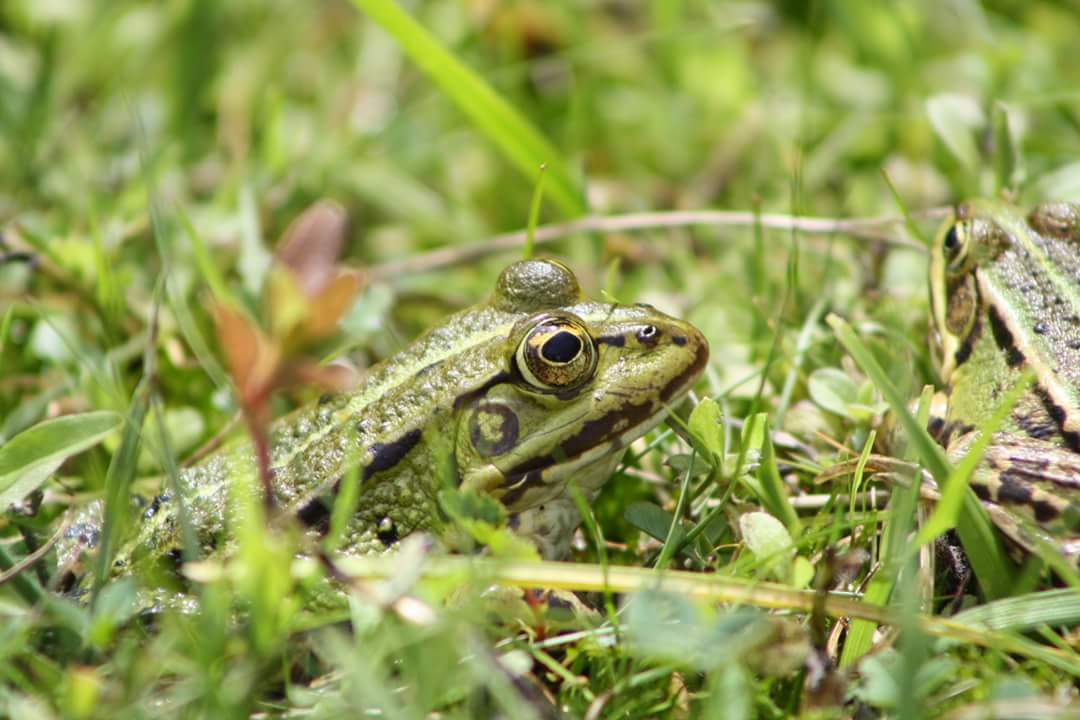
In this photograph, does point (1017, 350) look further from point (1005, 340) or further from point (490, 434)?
point (490, 434)

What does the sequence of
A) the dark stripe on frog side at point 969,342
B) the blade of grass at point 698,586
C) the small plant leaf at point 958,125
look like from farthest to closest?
1. the small plant leaf at point 958,125
2. the dark stripe on frog side at point 969,342
3. the blade of grass at point 698,586

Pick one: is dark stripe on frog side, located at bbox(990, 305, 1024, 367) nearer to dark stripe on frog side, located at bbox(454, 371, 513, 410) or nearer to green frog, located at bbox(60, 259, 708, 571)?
green frog, located at bbox(60, 259, 708, 571)

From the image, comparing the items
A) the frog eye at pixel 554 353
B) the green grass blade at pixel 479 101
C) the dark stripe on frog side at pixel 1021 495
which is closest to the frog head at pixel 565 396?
the frog eye at pixel 554 353

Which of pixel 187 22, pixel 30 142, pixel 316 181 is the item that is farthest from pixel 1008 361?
pixel 187 22

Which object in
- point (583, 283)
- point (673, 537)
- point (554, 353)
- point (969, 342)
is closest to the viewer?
point (673, 537)

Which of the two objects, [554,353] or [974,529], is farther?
[554,353]

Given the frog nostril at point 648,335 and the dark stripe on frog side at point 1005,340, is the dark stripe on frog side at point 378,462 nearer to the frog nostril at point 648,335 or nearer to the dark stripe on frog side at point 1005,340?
the frog nostril at point 648,335

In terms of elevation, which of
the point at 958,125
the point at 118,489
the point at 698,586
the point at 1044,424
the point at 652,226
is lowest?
the point at 1044,424

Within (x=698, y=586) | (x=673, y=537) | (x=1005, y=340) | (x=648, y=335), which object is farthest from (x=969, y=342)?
(x=698, y=586)
